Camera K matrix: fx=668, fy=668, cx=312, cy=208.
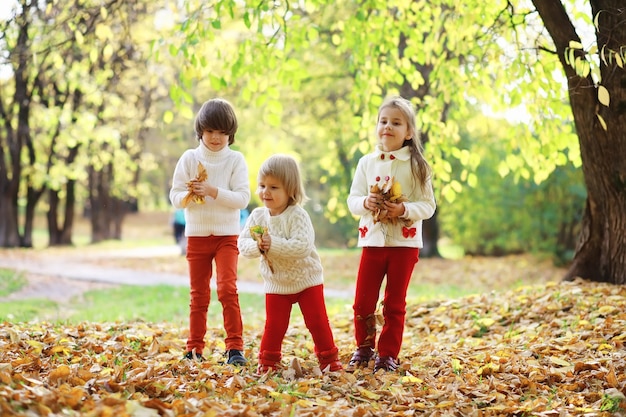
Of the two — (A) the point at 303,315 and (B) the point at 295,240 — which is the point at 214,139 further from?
(A) the point at 303,315

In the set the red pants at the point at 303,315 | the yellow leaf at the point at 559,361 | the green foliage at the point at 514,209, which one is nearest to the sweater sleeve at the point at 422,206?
the red pants at the point at 303,315

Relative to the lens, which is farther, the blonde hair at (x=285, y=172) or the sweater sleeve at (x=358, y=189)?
the sweater sleeve at (x=358, y=189)

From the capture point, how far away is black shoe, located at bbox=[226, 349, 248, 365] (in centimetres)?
444

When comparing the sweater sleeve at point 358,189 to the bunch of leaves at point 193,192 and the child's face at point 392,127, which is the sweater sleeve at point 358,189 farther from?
the bunch of leaves at point 193,192

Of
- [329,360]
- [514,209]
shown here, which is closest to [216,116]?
[329,360]

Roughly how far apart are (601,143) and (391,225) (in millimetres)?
2870

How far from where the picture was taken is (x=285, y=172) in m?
4.10

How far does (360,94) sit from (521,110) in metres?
1.71

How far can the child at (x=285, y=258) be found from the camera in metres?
4.05

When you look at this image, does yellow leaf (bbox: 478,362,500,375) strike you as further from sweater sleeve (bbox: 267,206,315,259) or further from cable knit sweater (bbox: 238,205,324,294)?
sweater sleeve (bbox: 267,206,315,259)

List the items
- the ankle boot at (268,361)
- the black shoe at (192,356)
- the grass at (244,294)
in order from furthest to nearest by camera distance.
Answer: the grass at (244,294)
the black shoe at (192,356)
the ankle boot at (268,361)

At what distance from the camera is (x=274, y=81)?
667cm

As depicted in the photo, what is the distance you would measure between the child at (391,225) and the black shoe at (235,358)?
2.35 feet

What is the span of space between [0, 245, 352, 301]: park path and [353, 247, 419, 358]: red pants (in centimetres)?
634
